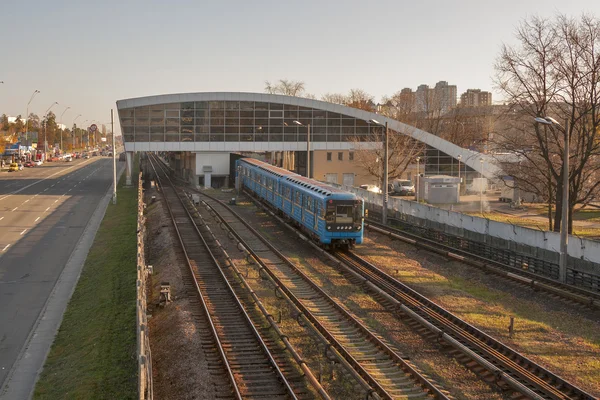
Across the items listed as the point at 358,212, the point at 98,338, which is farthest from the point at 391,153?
the point at 98,338

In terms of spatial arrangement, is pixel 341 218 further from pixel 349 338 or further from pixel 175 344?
pixel 175 344

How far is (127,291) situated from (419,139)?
4860 cm

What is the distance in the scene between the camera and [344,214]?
28547 mm

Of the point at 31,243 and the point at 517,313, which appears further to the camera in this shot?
the point at 31,243

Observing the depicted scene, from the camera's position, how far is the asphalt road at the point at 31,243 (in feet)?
69.7

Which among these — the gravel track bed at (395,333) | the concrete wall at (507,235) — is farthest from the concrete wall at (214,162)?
the gravel track bed at (395,333)

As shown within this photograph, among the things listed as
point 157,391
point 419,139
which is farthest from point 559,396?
point 419,139

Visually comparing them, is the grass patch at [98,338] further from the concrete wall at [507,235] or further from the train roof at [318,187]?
the concrete wall at [507,235]

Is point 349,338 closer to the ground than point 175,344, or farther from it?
farther from it

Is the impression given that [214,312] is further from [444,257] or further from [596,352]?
[444,257]

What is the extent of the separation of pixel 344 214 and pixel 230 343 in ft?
42.9

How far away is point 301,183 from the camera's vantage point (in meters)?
34.8

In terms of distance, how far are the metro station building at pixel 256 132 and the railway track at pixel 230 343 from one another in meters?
39.1

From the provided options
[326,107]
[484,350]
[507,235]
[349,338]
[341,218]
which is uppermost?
[326,107]
